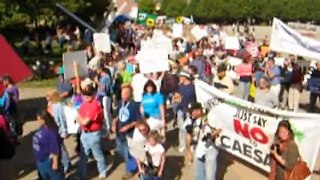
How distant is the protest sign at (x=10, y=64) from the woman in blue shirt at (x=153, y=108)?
3.79 meters

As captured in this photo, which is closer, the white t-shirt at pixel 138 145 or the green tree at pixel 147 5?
the white t-shirt at pixel 138 145

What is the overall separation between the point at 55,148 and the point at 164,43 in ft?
33.7

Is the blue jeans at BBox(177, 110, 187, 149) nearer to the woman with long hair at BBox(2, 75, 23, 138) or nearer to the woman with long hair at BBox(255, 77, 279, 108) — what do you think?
the woman with long hair at BBox(255, 77, 279, 108)

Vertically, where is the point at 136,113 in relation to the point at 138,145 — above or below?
above

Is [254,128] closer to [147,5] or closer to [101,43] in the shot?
[101,43]

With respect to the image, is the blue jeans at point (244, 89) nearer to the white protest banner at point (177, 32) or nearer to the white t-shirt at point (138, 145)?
the white t-shirt at point (138, 145)

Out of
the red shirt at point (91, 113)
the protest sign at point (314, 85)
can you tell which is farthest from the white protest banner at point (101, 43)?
the red shirt at point (91, 113)

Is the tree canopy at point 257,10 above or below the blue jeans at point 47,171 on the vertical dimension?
below

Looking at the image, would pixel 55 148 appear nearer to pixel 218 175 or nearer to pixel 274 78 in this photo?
pixel 218 175

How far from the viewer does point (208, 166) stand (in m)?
10.1

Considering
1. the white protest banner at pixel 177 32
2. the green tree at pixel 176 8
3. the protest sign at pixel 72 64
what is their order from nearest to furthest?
the protest sign at pixel 72 64 → the white protest banner at pixel 177 32 → the green tree at pixel 176 8

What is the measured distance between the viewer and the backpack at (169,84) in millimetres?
14016

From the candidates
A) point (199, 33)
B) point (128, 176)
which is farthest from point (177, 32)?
point (128, 176)

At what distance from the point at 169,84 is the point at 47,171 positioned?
4.68 m
